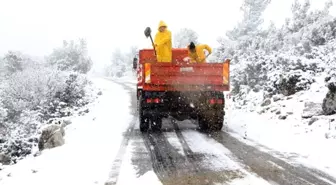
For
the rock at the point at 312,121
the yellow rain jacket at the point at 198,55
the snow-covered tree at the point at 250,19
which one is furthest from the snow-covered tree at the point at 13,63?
the rock at the point at 312,121

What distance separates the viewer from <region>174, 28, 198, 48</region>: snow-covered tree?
42888 millimetres

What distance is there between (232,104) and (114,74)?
45223 mm

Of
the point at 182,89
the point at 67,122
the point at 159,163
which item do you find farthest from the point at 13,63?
the point at 159,163

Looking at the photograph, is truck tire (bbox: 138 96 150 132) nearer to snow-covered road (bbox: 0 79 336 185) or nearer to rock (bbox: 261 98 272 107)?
snow-covered road (bbox: 0 79 336 185)

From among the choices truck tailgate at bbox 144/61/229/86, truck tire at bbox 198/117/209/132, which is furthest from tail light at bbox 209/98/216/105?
truck tire at bbox 198/117/209/132

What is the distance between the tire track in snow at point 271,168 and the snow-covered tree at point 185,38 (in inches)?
1357

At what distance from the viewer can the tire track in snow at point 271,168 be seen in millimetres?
5659

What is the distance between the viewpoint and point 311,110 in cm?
1037

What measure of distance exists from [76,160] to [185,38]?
37.9 m

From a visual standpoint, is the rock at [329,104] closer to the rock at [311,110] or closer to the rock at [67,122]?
the rock at [311,110]

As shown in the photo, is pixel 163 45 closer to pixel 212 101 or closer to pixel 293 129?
pixel 212 101

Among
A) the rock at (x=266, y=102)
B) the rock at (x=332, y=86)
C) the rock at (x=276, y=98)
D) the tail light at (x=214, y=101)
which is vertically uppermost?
the rock at (x=332, y=86)

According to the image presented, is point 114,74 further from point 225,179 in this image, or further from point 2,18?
point 2,18

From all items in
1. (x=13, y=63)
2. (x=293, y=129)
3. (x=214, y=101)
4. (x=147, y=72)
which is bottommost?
(x=293, y=129)
